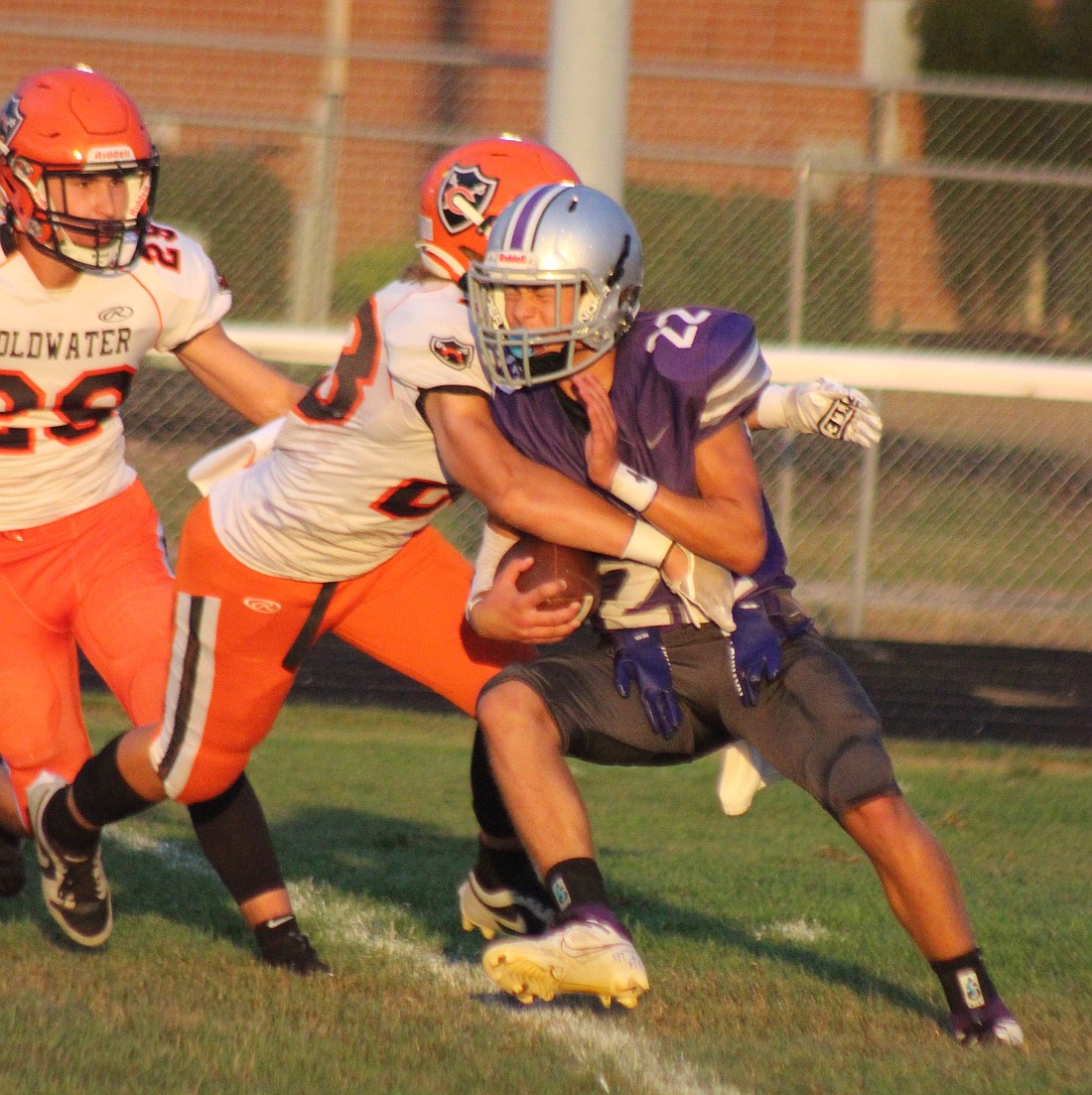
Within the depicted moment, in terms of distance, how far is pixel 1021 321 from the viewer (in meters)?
10.1

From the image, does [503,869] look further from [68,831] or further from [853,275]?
[853,275]

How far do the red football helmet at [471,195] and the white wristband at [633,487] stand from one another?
601 millimetres

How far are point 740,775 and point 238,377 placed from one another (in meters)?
1.57

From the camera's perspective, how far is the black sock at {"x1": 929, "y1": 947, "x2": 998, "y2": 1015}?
3352 millimetres

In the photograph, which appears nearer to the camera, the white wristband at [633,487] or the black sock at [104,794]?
the white wristband at [633,487]

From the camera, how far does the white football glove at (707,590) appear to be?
344 cm

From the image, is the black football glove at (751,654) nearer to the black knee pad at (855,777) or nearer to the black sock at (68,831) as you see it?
the black knee pad at (855,777)

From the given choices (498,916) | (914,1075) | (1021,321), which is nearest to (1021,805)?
(498,916)

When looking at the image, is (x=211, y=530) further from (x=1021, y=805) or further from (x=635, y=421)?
(x=1021, y=805)

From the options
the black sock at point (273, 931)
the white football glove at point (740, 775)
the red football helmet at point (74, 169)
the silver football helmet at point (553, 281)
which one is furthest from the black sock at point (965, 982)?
the red football helmet at point (74, 169)

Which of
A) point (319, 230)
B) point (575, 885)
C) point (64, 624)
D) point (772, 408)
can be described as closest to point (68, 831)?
point (64, 624)

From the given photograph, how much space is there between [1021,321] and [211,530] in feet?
23.6

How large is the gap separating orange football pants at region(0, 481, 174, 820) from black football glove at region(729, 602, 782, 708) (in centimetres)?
140

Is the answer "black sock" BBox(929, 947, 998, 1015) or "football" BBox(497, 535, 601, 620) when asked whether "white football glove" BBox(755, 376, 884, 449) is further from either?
"black sock" BBox(929, 947, 998, 1015)
